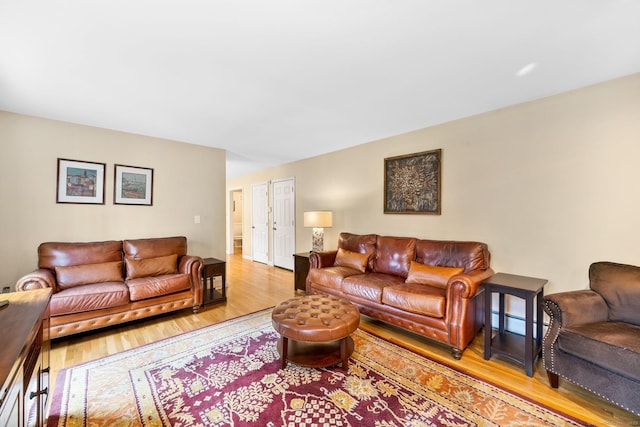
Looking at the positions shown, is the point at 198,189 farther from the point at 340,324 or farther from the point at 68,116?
the point at 340,324

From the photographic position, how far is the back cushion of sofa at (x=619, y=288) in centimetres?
189

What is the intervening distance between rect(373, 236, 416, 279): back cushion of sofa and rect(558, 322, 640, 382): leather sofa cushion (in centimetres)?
155

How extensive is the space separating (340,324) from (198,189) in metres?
3.32

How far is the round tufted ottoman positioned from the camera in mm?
1963

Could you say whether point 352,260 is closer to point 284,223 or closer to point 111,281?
point 284,223

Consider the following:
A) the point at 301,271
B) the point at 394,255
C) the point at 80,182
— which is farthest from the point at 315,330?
the point at 80,182

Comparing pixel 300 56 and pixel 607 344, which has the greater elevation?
pixel 300 56

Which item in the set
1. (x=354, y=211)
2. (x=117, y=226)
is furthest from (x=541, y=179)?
(x=117, y=226)

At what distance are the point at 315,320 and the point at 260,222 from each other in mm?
4682

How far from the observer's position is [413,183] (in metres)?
3.56

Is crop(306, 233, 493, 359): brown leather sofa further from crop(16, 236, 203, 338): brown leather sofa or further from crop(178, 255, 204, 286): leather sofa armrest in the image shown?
crop(16, 236, 203, 338): brown leather sofa

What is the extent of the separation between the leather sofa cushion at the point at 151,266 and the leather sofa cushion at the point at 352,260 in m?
2.15

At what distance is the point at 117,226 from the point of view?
3.52 meters

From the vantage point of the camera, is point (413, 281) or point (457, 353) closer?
point (457, 353)
